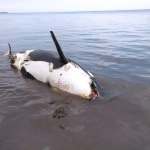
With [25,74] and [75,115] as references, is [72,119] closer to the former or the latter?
[75,115]

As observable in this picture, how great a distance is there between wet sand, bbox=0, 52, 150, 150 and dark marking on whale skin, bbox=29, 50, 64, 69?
27.9 inches

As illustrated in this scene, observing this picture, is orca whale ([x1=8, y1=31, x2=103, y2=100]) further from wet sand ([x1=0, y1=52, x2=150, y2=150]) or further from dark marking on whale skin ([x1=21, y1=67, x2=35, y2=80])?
wet sand ([x1=0, y1=52, x2=150, y2=150])

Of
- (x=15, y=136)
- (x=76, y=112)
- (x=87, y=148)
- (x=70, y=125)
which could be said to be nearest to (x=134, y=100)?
(x=76, y=112)

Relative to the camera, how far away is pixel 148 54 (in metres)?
10.9

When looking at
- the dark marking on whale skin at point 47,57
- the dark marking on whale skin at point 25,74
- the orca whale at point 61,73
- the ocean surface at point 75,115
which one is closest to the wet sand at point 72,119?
the ocean surface at point 75,115

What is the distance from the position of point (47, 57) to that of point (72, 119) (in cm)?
254

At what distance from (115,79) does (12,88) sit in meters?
3.16

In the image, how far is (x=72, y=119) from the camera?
492 centimetres

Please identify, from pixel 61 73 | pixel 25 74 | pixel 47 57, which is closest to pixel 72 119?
pixel 61 73

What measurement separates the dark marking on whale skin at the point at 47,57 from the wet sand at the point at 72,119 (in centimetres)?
71

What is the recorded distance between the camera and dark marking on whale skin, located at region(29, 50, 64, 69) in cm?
642

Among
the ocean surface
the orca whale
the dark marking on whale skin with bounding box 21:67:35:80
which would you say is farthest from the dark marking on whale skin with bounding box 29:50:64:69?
the ocean surface

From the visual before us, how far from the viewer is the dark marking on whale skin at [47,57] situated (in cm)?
642

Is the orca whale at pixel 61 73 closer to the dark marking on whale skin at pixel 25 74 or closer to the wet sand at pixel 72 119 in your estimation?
the dark marking on whale skin at pixel 25 74
